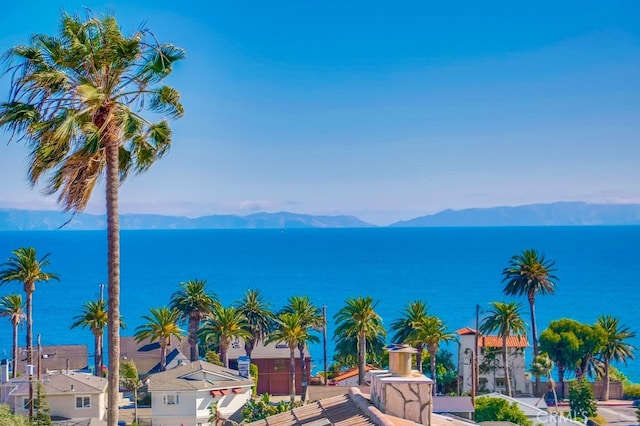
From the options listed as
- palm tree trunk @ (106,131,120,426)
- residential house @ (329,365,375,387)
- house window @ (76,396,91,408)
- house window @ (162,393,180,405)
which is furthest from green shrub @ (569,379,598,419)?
palm tree trunk @ (106,131,120,426)

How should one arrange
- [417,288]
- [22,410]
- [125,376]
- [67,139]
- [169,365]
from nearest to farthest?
[67,139], [22,410], [125,376], [169,365], [417,288]

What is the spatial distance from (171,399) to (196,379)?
1984 millimetres

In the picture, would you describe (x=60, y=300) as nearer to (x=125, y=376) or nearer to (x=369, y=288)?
(x=369, y=288)

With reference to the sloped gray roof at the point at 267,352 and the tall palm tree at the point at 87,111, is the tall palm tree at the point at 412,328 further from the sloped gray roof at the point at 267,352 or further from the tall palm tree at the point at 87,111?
the tall palm tree at the point at 87,111

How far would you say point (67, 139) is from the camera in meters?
15.3

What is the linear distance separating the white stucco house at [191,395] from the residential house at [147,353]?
1735 centimetres

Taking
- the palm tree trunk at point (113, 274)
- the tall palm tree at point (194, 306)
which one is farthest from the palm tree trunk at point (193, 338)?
the palm tree trunk at point (113, 274)

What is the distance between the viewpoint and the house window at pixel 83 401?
4544 centimetres

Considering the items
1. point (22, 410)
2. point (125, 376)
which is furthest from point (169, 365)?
point (22, 410)

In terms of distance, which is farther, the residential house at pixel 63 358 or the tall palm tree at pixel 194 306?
the residential house at pixel 63 358

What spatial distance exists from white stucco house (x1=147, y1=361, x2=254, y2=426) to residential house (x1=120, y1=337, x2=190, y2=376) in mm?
17352

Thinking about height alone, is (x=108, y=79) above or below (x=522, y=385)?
above

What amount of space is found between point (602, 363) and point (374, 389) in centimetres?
5141

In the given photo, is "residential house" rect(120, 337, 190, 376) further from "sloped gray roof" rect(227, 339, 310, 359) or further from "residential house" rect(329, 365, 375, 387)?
"residential house" rect(329, 365, 375, 387)
